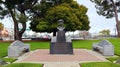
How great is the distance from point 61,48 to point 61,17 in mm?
20280

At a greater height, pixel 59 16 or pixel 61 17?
pixel 59 16

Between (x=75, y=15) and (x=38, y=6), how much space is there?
5.08 metres

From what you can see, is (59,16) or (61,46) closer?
(61,46)

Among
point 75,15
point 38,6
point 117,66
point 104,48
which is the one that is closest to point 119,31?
point 75,15

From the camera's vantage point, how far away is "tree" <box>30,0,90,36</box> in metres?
39.9

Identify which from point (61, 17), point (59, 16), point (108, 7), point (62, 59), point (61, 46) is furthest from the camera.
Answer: point (108, 7)

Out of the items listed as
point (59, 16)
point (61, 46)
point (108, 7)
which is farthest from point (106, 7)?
point (61, 46)

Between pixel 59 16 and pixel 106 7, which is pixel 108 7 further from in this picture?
pixel 59 16

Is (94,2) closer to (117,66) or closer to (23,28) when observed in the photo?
(23,28)

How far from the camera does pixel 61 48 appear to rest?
65.1ft

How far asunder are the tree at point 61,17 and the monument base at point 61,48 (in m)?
19.4

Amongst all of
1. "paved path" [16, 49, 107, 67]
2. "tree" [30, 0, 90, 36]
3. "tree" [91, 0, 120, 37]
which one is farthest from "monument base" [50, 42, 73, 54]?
"tree" [91, 0, 120, 37]

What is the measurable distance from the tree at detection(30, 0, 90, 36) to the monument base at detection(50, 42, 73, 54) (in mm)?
19421

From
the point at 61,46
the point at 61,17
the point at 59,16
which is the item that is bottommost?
the point at 61,46
